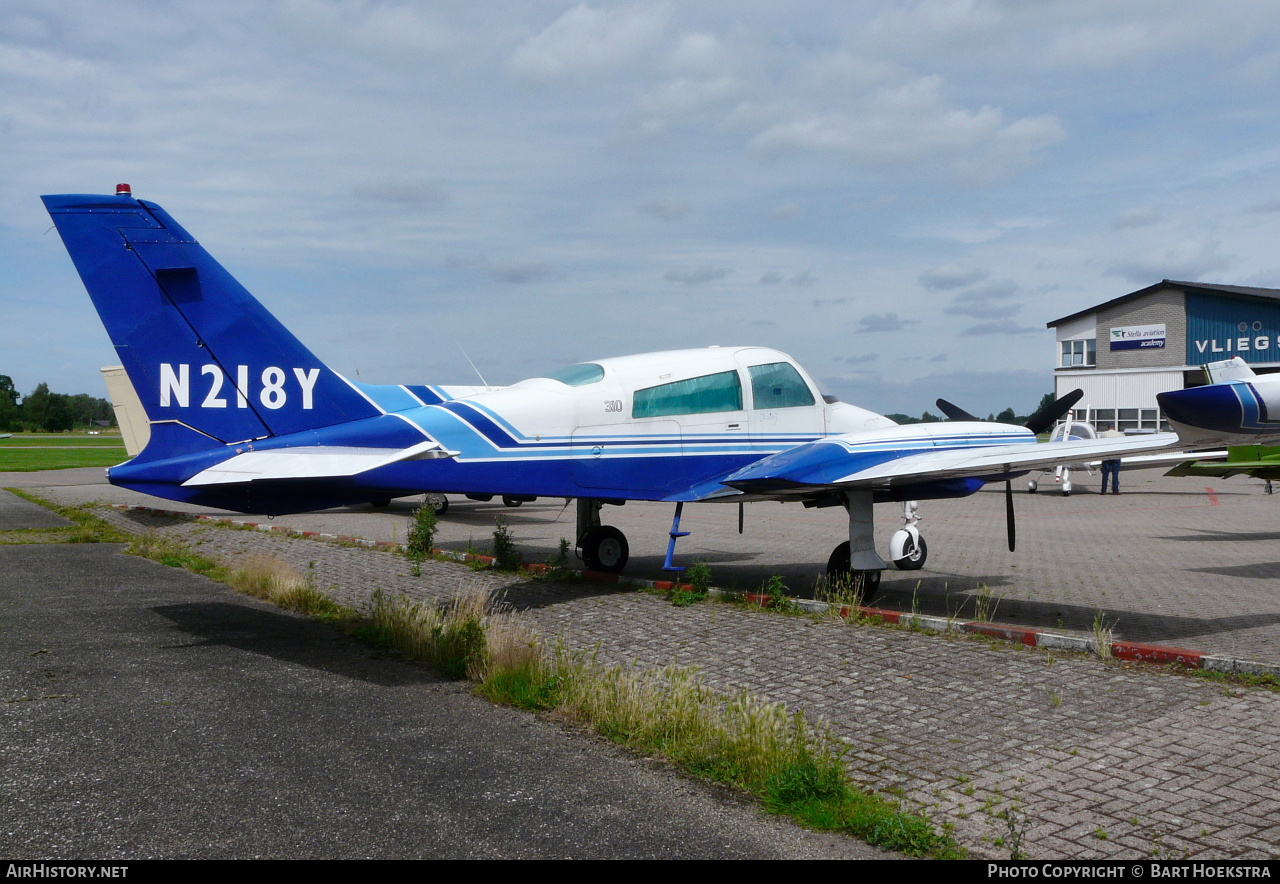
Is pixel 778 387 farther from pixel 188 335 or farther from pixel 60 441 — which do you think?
pixel 60 441

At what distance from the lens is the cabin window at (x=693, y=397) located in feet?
33.3

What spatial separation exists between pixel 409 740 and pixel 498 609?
3.88m

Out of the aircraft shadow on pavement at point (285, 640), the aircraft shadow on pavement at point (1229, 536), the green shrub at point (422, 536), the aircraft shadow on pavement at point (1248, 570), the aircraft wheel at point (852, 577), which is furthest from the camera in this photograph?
the aircraft shadow on pavement at point (1229, 536)

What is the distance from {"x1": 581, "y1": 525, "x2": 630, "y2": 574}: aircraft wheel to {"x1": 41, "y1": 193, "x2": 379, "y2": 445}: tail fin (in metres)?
4.14

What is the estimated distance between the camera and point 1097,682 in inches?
259

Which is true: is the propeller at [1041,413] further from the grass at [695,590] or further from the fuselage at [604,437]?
the grass at [695,590]

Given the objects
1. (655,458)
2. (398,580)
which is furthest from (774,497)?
(398,580)

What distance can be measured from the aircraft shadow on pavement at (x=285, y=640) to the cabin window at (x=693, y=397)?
3839 mm

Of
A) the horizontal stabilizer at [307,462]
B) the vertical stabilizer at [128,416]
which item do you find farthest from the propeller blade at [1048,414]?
the vertical stabilizer at [128,416]

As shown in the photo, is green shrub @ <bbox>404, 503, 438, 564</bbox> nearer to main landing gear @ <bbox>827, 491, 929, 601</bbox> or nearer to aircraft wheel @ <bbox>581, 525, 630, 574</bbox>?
aircraft wheel @ <bbox>581, 525, 630, 574</bbox>

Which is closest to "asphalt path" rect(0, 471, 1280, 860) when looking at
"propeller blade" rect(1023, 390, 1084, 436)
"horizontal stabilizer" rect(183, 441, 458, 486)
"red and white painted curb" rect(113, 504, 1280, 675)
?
"red and white painted curb" rect(113, 504, 1280, 675)

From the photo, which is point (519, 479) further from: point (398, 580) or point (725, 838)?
point (725, 838)

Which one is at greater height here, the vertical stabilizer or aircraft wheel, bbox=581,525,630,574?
the vertical stabilizer

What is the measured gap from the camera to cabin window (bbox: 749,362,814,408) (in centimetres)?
1084
